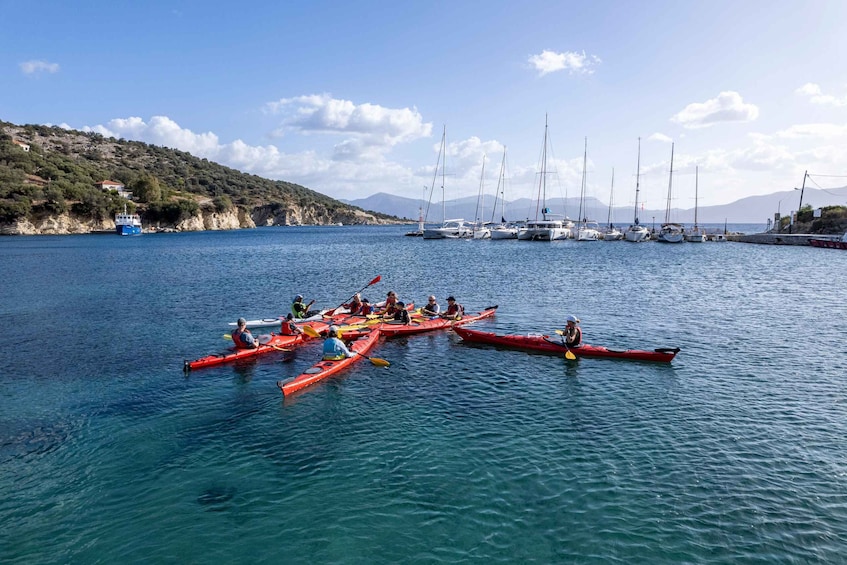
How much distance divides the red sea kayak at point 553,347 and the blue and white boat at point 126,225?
113760 millimetres

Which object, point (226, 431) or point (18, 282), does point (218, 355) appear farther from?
point (18, 282)

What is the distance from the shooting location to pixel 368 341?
23.3 meters

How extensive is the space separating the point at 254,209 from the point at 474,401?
195359 mm

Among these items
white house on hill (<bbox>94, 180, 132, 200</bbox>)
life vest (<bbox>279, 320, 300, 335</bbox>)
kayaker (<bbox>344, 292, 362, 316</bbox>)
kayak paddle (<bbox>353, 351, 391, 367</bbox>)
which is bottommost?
kayak paddle (<bbox>353, 351, 391, 367</bbox>)

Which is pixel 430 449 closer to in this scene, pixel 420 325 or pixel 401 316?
pixel 420 325

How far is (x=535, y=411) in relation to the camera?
1614cm

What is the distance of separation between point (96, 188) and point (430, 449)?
140892mm

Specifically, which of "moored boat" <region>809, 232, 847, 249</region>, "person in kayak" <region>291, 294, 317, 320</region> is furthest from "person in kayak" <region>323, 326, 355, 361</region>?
"moored boat" <region>809, 232, 847, 249</region>

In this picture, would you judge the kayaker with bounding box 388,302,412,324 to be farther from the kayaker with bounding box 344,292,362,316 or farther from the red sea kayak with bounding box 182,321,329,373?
the red sea kayak with bounding box 182,321,329,373

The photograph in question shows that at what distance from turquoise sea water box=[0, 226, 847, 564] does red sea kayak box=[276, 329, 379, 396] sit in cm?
44

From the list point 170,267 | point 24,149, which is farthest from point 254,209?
point 170,267

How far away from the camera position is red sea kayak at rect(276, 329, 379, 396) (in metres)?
17.5

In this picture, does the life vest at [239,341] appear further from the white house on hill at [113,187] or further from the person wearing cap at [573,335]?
the white house on hill at [113,187]

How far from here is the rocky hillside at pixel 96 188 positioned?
108 m
